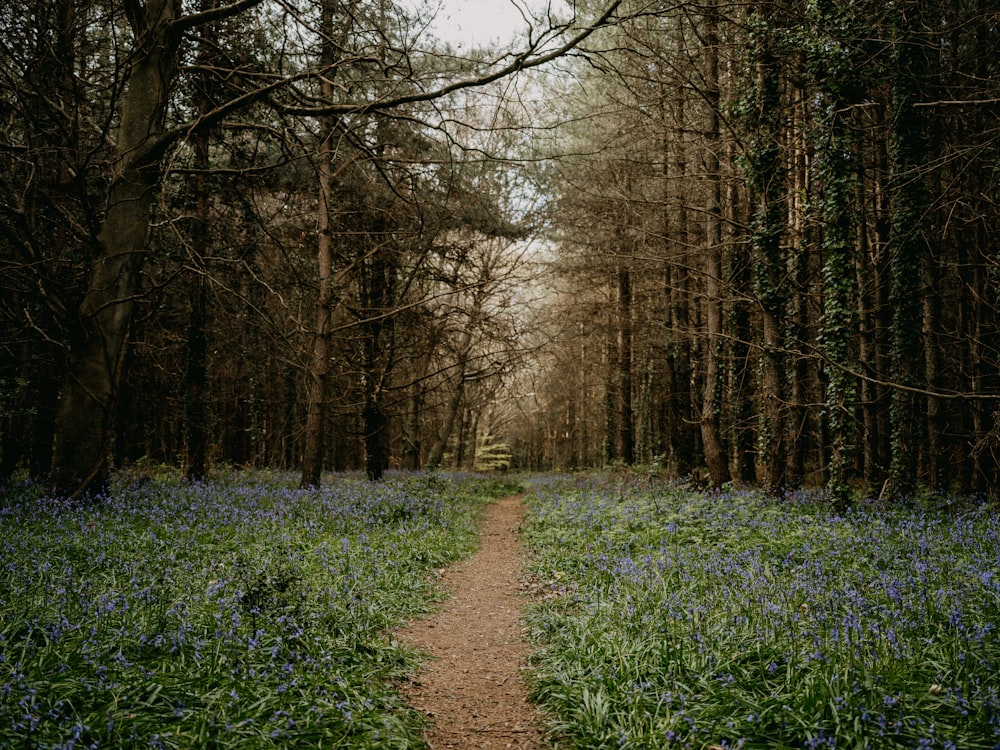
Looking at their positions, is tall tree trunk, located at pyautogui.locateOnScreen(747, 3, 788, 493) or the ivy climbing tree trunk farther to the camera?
tall tree trunk, located at pyautogui.locateOnScreen(747, 3, 788, 493)

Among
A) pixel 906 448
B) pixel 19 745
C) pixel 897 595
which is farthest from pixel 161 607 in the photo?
pixel 906 448

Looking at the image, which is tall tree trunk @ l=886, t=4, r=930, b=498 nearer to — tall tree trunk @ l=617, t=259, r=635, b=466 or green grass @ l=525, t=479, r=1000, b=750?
green grass @ l=525, t=479, r=1000, b=750

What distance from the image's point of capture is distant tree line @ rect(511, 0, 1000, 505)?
9.53 metres

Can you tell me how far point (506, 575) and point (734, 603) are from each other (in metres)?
4.11

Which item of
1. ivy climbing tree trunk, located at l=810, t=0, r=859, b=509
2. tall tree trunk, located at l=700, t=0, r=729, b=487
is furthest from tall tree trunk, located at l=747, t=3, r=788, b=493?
ivy climbing tree trunk, located at l=810, t=0, r=859, b=509

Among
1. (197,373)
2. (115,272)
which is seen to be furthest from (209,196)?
(115,272)

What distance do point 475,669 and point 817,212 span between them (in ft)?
38.2

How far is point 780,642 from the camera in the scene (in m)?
3.88

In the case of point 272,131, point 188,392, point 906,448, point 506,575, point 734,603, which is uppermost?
point 272,131

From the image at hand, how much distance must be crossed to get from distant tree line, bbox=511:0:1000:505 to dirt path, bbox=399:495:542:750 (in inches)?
216

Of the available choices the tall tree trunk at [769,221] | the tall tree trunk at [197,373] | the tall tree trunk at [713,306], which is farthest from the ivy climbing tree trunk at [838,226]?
the tall tree trunk at [197,373]

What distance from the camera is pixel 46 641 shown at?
339 centimetres

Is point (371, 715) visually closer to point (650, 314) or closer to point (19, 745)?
point (19, 745)

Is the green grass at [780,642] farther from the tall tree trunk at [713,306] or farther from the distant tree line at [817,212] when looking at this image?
the tall tree trunk at [713,306]
